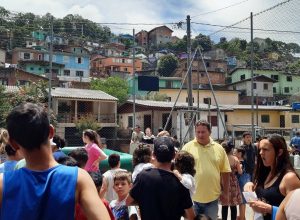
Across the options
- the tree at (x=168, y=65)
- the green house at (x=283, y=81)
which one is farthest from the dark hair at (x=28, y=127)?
the tree at (x=168, y=65)

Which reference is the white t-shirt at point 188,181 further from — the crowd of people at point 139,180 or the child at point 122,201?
the child at point 122,201

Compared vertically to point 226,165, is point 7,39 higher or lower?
higher

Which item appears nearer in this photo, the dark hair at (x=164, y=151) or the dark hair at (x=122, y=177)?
the dark hair at (x=164, y=151)

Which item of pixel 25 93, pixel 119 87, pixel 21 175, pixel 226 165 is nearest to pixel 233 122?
pixel 119 87

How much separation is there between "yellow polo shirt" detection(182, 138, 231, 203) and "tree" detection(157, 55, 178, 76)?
193 ft

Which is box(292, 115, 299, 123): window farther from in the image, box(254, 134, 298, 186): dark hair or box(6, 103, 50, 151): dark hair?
box(6, 103, 50, 151): dark hair

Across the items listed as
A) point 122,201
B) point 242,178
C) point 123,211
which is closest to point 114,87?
point 242,178

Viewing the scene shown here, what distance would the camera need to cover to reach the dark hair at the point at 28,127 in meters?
1.74

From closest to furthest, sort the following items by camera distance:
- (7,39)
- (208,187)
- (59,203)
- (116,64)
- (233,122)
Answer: (59,203), (208,187), (233,122), (7,39), (116,64)

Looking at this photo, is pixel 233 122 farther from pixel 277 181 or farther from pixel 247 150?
pixel 277 181

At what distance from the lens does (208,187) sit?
5.08 m

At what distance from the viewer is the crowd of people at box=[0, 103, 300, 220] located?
5.63ft

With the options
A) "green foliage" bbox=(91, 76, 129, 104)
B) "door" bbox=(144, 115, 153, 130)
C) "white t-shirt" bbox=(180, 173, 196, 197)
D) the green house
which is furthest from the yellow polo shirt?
the green house

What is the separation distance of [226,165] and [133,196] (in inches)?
86.5
